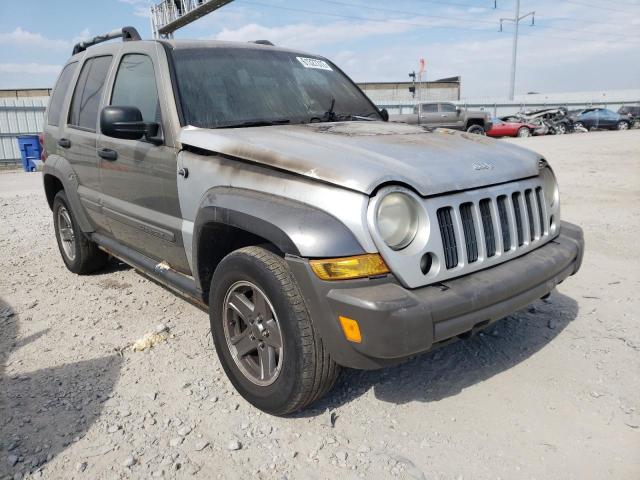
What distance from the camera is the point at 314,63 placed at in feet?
12.9

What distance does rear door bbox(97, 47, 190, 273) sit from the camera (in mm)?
3064

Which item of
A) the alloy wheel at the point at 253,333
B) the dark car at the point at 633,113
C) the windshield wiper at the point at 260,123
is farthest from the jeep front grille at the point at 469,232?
the dark car at the point at 633,113

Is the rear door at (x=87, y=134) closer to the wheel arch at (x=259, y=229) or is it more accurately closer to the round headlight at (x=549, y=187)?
the wheel arch at (x=259, y=229)

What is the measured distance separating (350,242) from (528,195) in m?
1.27

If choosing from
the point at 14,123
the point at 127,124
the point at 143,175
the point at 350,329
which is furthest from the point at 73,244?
the point at 14,123

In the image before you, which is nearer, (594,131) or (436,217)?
(436,217)

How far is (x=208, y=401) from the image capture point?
2.75 metres

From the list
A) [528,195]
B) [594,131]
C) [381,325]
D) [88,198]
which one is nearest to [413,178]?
[381,325]

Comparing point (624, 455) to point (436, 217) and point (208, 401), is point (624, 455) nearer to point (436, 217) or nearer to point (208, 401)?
point (436, 217)

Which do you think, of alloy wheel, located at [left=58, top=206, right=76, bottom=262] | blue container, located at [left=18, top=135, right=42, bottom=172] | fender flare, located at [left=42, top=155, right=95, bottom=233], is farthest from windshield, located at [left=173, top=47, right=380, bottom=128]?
blue container, located at [left=18, top=135, right=42, bottom=172]

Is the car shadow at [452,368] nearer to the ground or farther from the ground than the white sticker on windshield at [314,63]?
nearer to the ground

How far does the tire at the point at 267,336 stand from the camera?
223cm

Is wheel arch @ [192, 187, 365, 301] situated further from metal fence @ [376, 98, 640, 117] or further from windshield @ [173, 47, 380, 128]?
metal fence @ [376, 98, 640, 117]

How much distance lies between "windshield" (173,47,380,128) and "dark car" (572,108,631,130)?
91.7 ft
